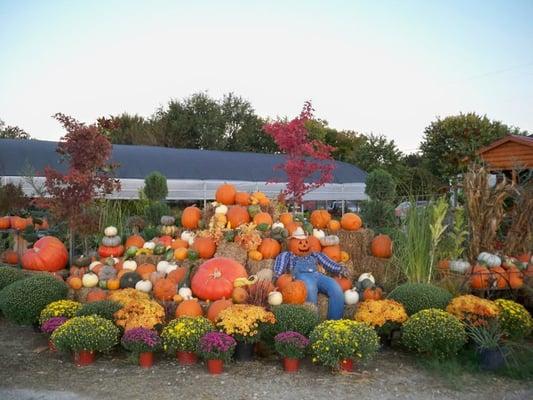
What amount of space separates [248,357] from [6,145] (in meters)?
15.6

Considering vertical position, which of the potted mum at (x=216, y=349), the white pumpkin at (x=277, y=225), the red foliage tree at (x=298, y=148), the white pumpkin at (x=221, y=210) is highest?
the red foliage tree at (x=298, y=148)

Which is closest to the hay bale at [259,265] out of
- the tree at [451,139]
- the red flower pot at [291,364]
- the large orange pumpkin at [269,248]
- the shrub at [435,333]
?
the large orange pumpkin at [269,248]

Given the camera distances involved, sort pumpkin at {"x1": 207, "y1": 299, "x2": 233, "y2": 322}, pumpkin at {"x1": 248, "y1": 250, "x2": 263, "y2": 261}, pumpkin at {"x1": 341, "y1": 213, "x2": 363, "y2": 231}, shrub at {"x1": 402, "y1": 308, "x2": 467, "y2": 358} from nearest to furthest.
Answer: shrub at {"x1": 402, "y1": 308, "x2": 467, "y2": 358} → pumpkin at {"x1": 207, "y1": 299, "x2": 233, "y2": 322} → pumpkin at {"x1": 248, "y1": 250, "x2": 263, "y2": 261} → pumpkin at {"x1": 341, "y1": 213, "x2": 363, "y2": 231}

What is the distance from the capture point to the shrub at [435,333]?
5.26m

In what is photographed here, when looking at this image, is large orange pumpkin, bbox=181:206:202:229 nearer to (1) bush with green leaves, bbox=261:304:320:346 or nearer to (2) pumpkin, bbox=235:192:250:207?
(2) pumpkin, bbox=235:192:250:207

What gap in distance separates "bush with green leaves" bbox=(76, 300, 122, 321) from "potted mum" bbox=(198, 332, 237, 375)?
3.79 ft

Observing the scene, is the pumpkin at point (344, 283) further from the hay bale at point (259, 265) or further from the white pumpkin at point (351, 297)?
the hay bale at point (259, 265)

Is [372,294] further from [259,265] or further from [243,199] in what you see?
[243,199]

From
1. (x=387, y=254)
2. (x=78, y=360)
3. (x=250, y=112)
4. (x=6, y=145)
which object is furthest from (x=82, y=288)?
(x=250, y=112)

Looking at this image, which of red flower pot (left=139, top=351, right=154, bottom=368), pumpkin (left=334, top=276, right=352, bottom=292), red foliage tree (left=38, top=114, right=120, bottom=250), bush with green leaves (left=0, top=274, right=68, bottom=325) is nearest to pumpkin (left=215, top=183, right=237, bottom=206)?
red foliage tree (left=38, top=114, right=120, bottom=250)

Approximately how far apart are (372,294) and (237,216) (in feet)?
6.87

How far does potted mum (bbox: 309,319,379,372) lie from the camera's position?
492cm

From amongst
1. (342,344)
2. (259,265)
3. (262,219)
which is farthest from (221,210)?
(342,344)

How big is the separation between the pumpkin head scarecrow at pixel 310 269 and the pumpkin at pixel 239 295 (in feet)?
2.18
